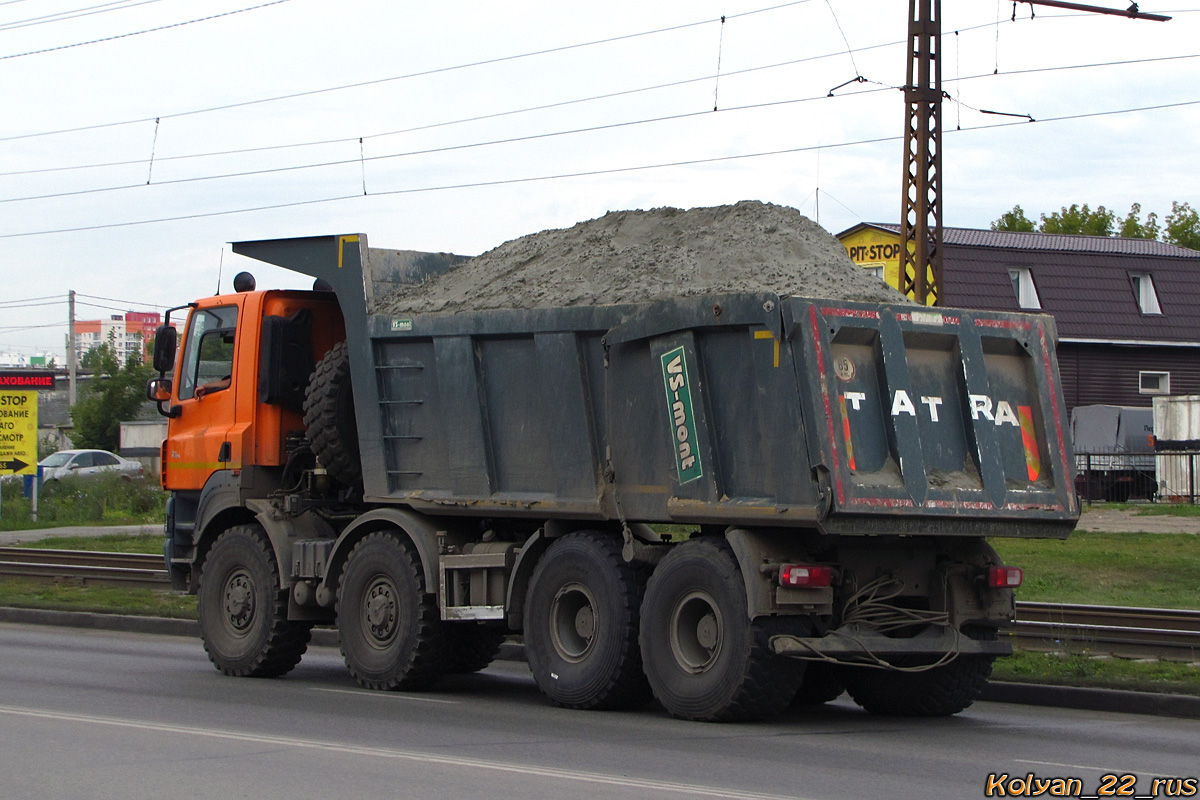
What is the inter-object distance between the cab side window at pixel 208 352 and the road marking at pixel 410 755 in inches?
170

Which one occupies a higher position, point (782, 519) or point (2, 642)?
point (782, 519)

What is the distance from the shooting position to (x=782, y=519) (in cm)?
945

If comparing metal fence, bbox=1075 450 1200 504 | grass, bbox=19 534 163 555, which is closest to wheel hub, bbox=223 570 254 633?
grass, bbox=19 534 163 555

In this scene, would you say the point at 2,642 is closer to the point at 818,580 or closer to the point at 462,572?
the point at 462,572

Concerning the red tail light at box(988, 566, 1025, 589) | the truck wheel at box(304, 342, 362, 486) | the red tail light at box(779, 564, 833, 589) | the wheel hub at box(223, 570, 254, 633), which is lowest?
the wheel hub at box(223, 570, 254, 633)

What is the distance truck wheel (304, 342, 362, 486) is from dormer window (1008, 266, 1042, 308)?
32341 millimetres

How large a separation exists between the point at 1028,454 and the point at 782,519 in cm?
196

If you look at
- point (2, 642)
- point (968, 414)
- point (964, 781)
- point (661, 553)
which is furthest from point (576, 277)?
point (2, 642)

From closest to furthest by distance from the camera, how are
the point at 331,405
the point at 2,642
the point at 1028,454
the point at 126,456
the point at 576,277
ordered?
1. the point at 1028,454
2. the point at 576,277
3. the point at 331,405
4. the point at 2,642
5. the point at 126,456

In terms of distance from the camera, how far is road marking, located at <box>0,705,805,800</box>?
7238mm

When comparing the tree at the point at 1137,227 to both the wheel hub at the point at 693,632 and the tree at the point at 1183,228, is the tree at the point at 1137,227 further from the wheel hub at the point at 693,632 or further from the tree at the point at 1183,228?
the wheel hub at the point at 693,632

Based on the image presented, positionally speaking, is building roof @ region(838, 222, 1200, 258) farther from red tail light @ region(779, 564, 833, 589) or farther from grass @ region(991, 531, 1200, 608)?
red tail light @ region(779, 564, 833, 589)

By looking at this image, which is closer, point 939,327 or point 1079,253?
point 939,327

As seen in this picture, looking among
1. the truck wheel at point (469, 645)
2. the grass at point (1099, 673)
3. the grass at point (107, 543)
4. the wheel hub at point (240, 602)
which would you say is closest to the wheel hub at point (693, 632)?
the truck wheel at point (469, 645)
